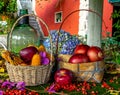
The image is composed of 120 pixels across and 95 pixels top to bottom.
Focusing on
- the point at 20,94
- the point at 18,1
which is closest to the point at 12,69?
the point at 20,94

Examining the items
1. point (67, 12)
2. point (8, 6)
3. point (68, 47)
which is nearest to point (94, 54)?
point (68, 47)

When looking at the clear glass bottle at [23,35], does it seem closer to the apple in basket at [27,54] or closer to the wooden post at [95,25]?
the apple in basket at [27,54]

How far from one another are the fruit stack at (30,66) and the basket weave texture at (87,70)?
0.29 feet

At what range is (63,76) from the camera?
1455mm

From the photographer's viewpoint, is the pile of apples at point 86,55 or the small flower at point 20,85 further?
the pile of apples at point 86,55

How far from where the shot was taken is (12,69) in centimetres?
145

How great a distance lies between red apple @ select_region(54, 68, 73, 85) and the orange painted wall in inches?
122

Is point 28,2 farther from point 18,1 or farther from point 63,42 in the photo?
point 63,42

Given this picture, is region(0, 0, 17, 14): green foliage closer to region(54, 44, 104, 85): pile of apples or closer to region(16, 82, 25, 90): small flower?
region(54, 44, 104, 85): pile of apples

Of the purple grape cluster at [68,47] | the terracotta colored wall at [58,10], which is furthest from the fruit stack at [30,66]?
the terracotta colored wall at [58,10]

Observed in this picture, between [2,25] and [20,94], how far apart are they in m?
3.27

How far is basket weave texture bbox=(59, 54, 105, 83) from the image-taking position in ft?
4.92

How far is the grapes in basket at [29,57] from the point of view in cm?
143

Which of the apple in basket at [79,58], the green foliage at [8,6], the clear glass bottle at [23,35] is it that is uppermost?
the green foliage at [8,6]
